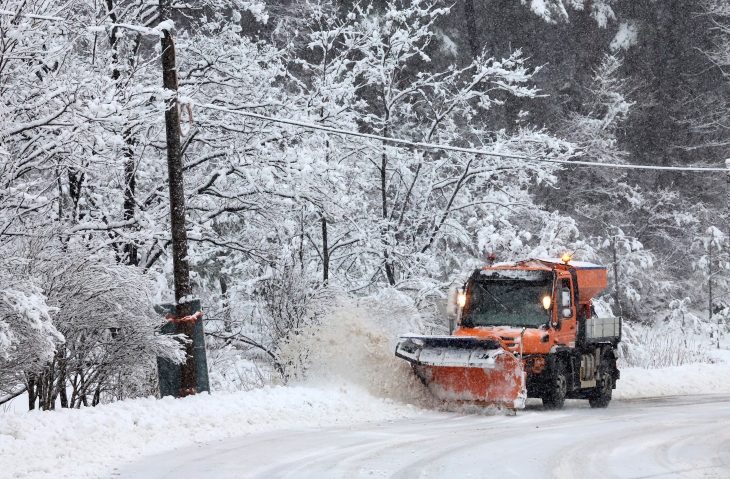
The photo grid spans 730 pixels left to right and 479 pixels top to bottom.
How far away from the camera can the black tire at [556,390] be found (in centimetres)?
1478

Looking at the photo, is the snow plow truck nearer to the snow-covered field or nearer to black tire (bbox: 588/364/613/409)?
black tire (bbox: 588/364/613/409)

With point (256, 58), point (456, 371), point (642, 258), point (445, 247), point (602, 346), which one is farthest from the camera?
point (642, 258)

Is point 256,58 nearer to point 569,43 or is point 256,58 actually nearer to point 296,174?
point 296,174

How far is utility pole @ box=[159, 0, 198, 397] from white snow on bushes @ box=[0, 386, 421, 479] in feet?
3.13

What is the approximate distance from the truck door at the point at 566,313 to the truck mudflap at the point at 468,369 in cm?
173

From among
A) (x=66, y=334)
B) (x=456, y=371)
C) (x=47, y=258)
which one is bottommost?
(x=456, y=371)

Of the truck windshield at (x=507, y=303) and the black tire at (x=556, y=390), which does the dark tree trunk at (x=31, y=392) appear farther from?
the black tire at (x=556, y=390)

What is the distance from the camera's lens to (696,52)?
121 ft

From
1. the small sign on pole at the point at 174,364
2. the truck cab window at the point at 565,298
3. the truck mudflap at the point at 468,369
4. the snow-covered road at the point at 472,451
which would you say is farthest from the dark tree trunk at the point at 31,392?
the truck cab window at the point at 565,298

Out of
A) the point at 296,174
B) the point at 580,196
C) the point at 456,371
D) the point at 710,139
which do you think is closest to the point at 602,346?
the point at 456,371

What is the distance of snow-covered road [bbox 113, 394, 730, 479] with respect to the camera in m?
8.95

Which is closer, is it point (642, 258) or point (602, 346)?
point (602, 346)

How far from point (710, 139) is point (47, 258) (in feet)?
97.5

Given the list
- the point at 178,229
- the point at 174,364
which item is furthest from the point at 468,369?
the point at 178,229
